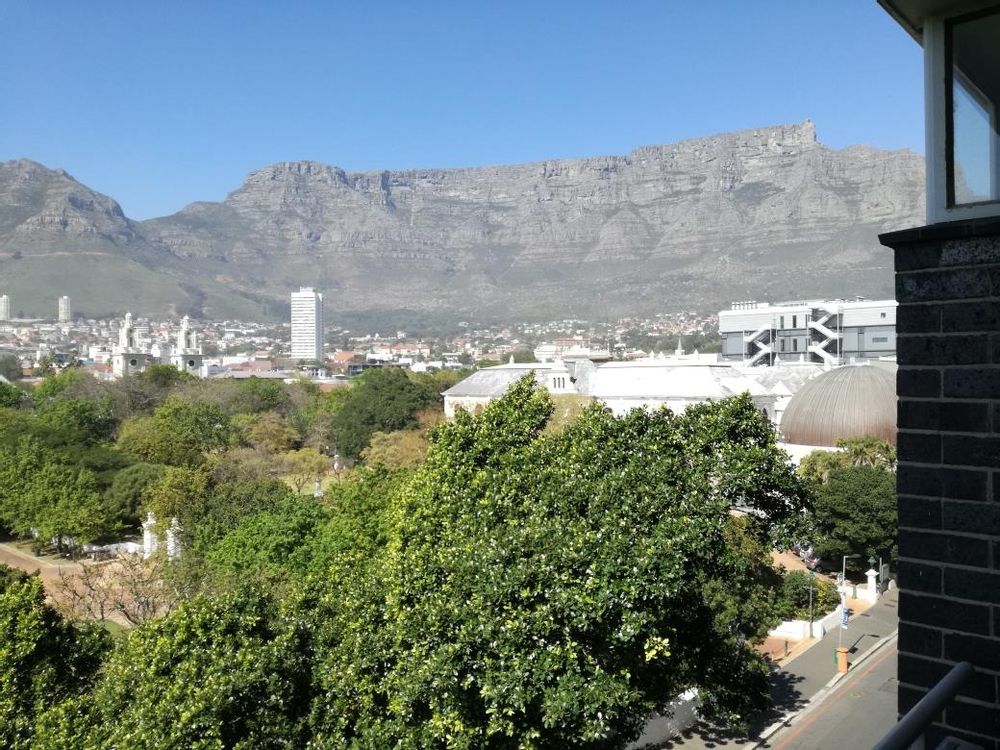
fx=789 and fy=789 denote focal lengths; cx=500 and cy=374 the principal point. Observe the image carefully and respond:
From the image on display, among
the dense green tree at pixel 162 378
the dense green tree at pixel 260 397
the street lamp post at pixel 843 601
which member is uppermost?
the dense green tree at pixel 162 378

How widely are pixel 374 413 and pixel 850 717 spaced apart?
36.5 meters

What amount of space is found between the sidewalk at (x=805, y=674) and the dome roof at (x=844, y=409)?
10.1 meters

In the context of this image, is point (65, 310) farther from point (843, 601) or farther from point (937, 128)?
point (937, 128)

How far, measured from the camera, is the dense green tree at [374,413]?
47.4 metres

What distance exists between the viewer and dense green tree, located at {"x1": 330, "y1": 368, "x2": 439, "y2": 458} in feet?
156

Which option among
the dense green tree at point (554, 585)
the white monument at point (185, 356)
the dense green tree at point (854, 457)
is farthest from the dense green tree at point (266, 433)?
the white monument at point (185, 356)

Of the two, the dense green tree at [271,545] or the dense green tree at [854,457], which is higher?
the dense green tree at [854,457]

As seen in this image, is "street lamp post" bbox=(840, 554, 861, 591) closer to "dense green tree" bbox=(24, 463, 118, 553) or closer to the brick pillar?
the brick pillar

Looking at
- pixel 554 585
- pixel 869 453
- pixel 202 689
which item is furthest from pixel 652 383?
pixel 202 689

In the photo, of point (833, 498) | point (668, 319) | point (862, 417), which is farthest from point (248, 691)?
point (668, 319)

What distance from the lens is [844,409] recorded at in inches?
1305

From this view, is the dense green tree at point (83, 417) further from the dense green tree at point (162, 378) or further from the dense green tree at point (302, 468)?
the dense green tree at point (302, 468)

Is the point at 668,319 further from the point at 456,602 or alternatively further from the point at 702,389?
the point at 456,602

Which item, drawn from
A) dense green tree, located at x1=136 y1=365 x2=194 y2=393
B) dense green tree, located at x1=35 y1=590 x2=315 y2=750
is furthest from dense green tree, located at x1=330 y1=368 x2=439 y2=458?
dense green tree, located at x1=35 y1=590 x2=315 y2=750
